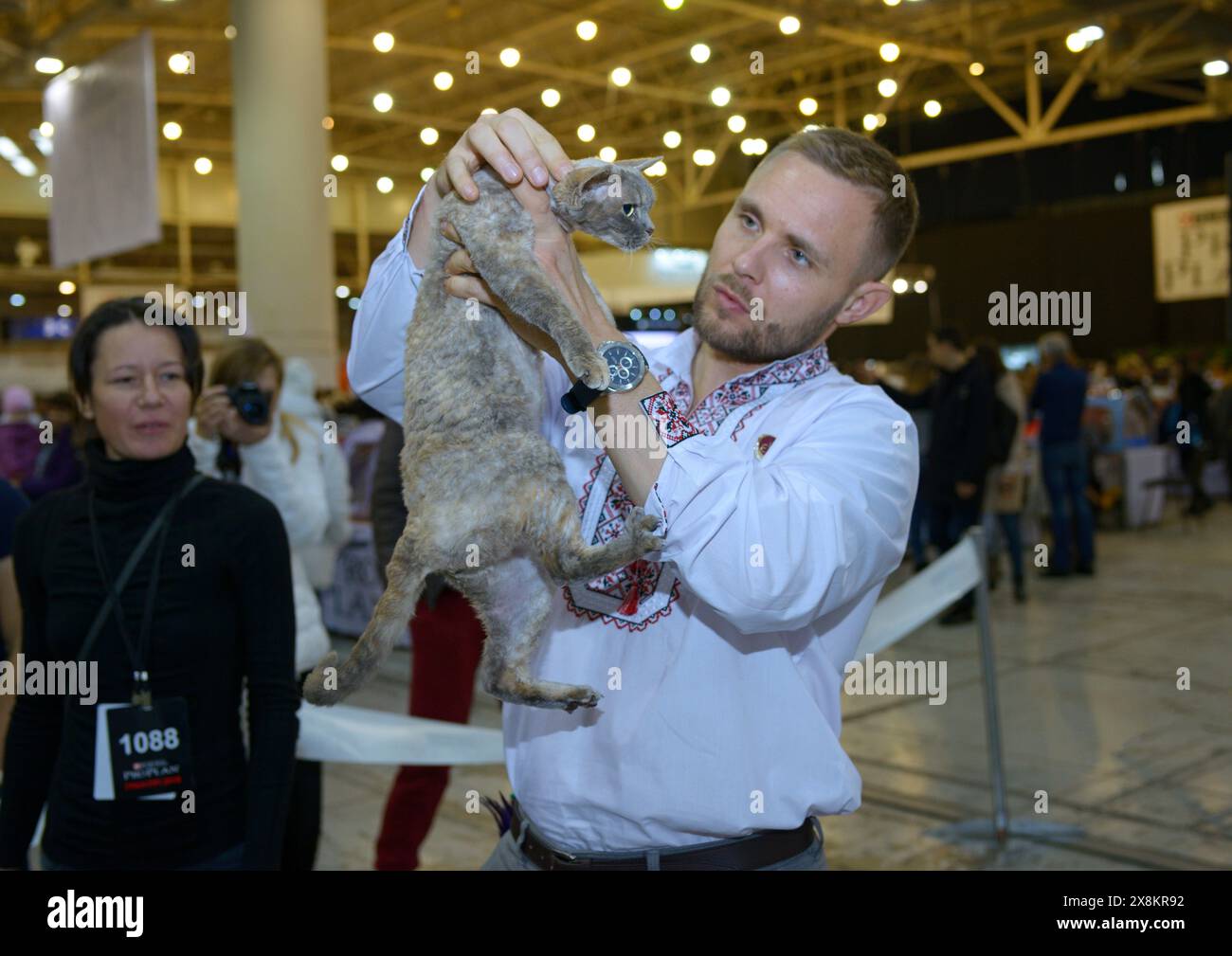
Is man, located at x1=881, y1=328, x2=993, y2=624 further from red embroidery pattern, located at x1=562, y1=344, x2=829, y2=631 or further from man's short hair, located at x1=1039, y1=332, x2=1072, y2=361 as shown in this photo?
red embroidery pattern, located at x1=562, y1=344, x2=829, y2=631

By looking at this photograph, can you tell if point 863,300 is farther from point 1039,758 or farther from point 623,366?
point 1039,758

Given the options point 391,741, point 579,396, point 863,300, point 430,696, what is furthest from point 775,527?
point 430,696

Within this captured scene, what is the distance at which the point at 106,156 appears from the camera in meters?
7.71

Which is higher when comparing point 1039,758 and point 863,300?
point 863,300

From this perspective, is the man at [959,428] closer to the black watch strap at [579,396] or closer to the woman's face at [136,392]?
the woman's face at [136,392]

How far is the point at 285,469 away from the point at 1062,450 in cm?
755

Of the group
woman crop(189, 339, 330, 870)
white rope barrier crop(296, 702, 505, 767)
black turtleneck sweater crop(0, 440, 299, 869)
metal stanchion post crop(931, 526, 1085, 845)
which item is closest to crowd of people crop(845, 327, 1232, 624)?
metal stanchion post crop(931, 526, 1085, 845)

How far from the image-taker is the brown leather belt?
58.4 inches

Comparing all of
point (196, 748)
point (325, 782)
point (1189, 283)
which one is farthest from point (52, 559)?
point (1189, 283)

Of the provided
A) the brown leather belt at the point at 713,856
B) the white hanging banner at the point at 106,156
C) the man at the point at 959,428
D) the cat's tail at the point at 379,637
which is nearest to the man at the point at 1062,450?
the man at the point at 959,428

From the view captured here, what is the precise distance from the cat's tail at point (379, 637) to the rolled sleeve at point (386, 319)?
1.15 feet

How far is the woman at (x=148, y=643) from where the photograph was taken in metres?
2.02

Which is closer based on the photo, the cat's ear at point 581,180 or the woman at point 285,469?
the cat's ear at point 581,180
